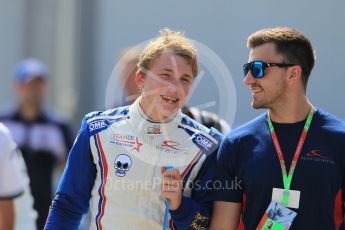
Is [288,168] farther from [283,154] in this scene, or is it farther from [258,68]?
[258,68]

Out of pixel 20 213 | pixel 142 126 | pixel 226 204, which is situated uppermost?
pixel 142 126

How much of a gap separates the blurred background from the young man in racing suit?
281mm

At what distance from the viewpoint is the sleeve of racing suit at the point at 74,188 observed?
4961mm

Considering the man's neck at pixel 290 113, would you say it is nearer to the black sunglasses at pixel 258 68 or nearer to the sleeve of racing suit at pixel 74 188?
the black sunglasses at pixel 258 68

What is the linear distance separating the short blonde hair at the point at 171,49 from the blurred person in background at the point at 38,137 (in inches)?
149

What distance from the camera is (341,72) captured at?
8492 millimetres

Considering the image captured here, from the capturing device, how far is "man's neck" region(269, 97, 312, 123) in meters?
4.93

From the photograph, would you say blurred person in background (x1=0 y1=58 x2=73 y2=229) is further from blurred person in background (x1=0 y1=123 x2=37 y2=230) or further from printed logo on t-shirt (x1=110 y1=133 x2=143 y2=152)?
printed logo on t-shirt (x1=110 y1=133 x2=143 y2=152)

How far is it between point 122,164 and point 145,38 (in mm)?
5697

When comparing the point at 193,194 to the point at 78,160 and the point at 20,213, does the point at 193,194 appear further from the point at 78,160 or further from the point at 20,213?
the point at 20,213

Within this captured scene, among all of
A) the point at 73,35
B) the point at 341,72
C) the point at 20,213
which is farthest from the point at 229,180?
the point at 73,35

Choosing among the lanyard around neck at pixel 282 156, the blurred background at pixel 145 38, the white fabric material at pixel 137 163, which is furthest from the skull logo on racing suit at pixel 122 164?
the lanyard around neck at pixel 282 156

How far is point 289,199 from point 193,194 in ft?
1.79

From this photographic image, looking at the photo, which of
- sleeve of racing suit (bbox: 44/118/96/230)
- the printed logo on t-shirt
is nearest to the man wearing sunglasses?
the printed logo on t-shirt
